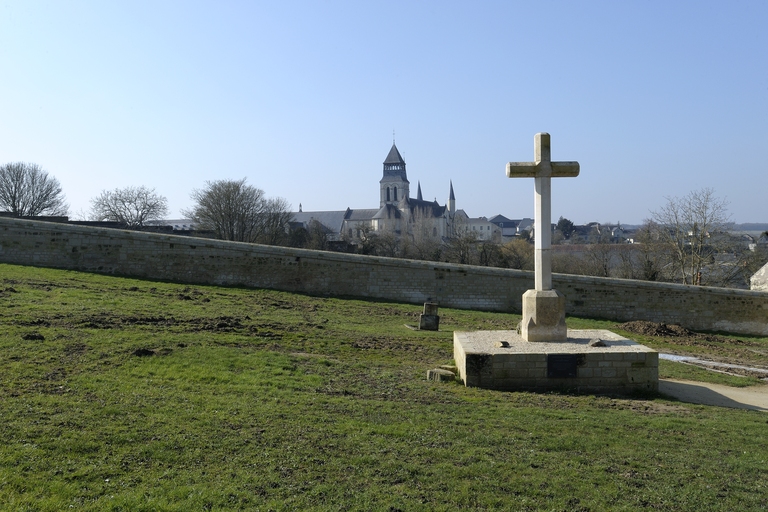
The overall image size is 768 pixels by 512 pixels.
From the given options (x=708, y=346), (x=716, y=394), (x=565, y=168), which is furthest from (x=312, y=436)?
(x=708, y=346)

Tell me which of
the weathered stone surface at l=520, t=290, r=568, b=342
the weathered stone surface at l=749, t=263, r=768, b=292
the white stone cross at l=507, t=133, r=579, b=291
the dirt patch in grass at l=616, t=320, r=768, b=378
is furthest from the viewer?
the weathered stone surface at l=749, t=263, r=768, b=292

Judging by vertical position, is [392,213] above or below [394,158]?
below

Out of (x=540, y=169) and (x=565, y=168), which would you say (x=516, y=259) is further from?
(x=540, y=169)

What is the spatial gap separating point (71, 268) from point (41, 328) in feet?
34.4

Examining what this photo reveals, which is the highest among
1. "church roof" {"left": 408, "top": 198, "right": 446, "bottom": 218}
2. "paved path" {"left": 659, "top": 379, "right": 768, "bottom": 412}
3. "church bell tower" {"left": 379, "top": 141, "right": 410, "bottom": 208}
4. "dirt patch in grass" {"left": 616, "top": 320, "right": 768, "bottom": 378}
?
"church bell tower" {"left": 379, "top": 141, "right": 410, "bottom": 208}

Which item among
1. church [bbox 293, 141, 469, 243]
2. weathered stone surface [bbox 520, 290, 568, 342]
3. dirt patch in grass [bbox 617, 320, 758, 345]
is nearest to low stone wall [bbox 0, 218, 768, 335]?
dirt patch in grass [bbox 617, 320, 758, 345]

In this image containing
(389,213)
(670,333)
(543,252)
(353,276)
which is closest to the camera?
(543,252)

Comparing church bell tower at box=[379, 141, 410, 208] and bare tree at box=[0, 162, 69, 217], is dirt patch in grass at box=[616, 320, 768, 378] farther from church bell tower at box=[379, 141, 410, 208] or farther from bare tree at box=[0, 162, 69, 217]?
church bell tower at box=[379, 141, 410, 208]

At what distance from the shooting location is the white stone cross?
950 cm

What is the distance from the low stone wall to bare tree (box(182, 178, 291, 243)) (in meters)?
24.4

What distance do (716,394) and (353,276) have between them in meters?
12.2

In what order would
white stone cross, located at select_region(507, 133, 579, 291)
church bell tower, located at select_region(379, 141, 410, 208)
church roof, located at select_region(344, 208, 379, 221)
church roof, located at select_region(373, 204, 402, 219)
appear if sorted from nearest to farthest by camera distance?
white stone cross, located at select_region(507, 133, 579, 291) → church roof, located at select_region(373, 204, 402, 219) → church roof, located at select_region(344, 208, 379, 221) → church bell tower, located at select_region(379, 141, 410, 208)

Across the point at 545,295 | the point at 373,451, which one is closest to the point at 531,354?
the point at 545,295

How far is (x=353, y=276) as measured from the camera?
769 inches
